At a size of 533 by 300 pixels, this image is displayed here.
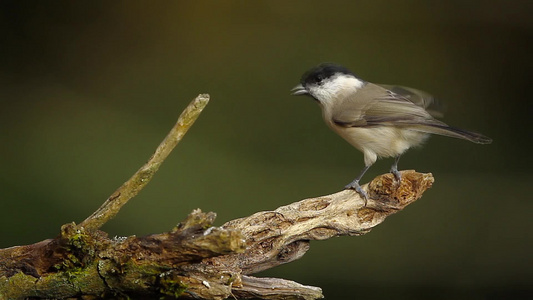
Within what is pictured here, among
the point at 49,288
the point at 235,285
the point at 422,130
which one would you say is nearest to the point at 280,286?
the point at 235,285

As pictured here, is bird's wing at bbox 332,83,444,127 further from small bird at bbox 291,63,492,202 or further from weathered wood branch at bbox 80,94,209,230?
weathered wood branch at bbox 80,94,209,230

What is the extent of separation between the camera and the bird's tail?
5.08ft

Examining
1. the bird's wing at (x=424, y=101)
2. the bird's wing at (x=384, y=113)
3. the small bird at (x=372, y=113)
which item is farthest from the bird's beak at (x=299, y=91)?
the bird's wing at (x=424, y=101)

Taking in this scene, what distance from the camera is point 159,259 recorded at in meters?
1.15

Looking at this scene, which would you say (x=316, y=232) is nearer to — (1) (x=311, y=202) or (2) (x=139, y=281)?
(1) (x=311, y=202)

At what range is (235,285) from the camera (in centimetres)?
122

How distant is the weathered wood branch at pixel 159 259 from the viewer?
111cm

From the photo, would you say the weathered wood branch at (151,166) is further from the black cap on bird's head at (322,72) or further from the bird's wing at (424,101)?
the bird's wing at (424,101)

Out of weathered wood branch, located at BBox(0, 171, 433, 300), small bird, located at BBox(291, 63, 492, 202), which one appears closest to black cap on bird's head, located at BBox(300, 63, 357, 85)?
small bird, located at BBox(291, 63, 492, 202)

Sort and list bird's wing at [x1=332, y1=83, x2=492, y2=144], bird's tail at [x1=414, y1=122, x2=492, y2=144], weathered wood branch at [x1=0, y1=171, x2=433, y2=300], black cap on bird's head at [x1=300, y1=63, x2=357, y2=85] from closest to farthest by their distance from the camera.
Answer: weathered wood branch at [x1=0, y1=171, x2=433, y2=300] < bird's tail at [x1=414, y1=122, x2=492, y2=144] < bird's wing at [x1=332, y1=83, x2=492, y2=144] < black cap on bird's head at [x1=300, y1=63, x2=357, y2=85]

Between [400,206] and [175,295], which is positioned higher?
[400,206]

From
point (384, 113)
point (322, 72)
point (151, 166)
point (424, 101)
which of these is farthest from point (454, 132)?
point (151, 166)

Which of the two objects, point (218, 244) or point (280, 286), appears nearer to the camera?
point (218, 244)

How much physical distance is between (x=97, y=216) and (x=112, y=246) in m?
0.07
